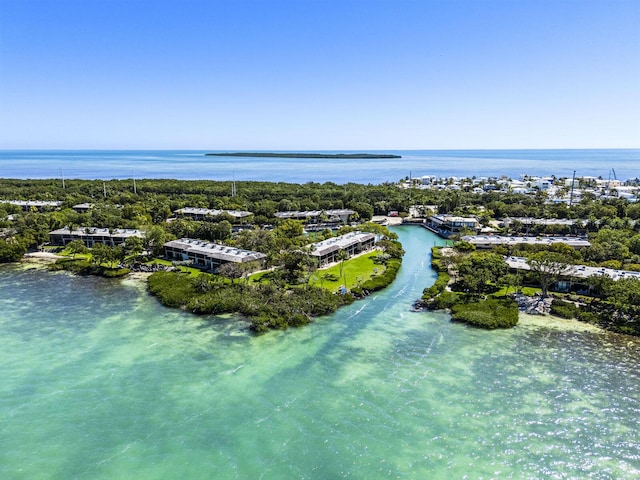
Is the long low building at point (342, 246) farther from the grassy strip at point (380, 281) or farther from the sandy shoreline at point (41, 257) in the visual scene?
the sandy shoreline at point (41, 257)

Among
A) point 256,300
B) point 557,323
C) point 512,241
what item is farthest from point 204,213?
point 557,323

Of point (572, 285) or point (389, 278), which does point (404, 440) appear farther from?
point (572, 285)

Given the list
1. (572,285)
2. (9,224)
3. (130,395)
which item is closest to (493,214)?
(572,285)

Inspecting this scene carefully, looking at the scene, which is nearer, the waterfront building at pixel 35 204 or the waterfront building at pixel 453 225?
the waterfront building at pixel 453 225

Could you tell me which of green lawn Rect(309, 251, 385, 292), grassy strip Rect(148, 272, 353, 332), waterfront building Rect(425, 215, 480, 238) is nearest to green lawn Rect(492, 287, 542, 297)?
green lawn Rect(309, 251, 385, 292)

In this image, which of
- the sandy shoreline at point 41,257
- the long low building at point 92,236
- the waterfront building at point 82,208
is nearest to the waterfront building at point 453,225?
the long low building at point 92,236

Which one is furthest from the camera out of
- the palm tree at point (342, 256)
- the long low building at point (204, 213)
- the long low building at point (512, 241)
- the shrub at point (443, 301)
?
the long low building at point (204, 213)
